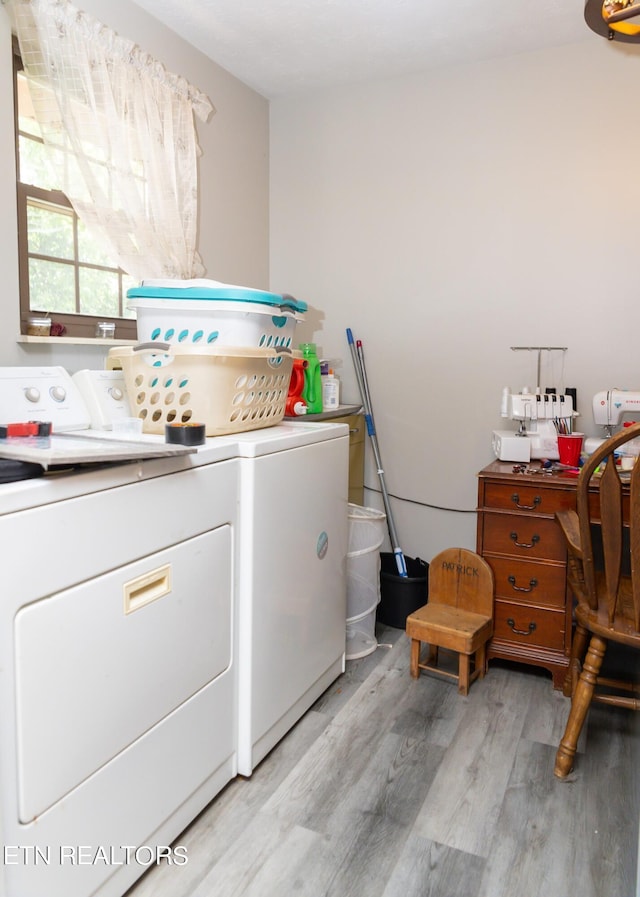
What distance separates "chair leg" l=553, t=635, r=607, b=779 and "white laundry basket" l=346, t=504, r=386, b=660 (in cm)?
88

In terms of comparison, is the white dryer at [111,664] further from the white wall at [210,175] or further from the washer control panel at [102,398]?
the white wall at [210,175]

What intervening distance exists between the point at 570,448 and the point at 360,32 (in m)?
1.76

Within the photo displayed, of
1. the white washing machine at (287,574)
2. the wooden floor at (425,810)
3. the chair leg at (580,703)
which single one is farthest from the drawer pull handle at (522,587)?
the white washing machine at (287,574)

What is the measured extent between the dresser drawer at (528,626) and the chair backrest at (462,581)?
0.18 ft

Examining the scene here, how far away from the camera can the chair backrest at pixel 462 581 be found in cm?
230

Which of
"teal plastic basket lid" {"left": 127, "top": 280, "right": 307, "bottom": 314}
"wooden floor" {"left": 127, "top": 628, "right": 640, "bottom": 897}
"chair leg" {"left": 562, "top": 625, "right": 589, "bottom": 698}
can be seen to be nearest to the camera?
"wooden floor" {"left": 127, "top": 628, "right": 640, "bottom": 897}

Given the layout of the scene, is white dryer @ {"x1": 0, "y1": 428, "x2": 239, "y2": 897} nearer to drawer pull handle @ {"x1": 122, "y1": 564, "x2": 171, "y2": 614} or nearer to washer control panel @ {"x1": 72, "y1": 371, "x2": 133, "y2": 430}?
drawer pull handle @ {"x1": 122, "y1": 564, "x2": 171, "y2": 614}

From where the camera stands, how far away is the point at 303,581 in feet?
6.36

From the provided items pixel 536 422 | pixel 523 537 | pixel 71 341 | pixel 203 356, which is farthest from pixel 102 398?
pixel 536 422

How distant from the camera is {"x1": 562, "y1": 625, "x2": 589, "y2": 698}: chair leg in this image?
2.10 m

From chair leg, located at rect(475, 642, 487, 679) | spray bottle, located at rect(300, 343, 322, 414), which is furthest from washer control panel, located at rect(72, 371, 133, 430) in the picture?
chair leg, located at rect(475, 642, 487, 679)

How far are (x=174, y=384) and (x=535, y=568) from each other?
1389mm

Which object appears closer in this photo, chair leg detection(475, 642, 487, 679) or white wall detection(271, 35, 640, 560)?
chair leg detection(475, 642, 487, 679)

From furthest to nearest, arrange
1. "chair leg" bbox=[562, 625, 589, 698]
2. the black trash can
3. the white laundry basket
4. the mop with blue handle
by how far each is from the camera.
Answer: the mop with blue handle < the black trash can < the white laundry basket < "chair leg" bbox=[562, 625, 589, 698]
